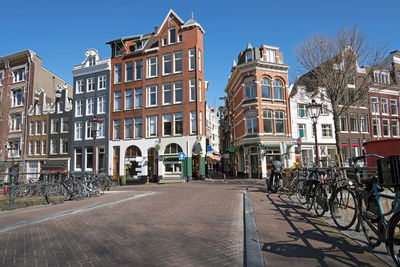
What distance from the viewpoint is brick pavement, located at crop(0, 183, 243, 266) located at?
11.7ft

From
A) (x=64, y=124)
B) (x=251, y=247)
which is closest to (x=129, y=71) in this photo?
(x=64, y=124)

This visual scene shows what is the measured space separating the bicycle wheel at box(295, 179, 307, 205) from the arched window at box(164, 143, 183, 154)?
1820 centimetres

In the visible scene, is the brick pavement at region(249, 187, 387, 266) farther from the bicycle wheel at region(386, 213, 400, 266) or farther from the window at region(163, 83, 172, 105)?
the window at region(163, 83, 172, 105)

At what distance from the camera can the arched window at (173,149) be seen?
1043 inches

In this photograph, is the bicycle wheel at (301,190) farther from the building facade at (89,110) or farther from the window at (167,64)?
the building facade at (89,110)

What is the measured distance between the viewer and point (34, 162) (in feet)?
110

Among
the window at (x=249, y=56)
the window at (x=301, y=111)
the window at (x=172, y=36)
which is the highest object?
the window at (x=172, y=36)

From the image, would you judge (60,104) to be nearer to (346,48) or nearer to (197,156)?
(197,156)

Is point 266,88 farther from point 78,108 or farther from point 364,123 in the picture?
point 78,108

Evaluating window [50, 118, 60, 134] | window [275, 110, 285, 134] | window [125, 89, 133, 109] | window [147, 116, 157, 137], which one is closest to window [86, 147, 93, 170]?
window [50, 118, 60, 134]

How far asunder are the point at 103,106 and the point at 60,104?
7.42 m

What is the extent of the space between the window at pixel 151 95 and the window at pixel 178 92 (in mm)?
2677

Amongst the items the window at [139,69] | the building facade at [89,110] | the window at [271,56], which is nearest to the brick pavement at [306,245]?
the window at [271,56]

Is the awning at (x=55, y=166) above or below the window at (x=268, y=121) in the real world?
below
